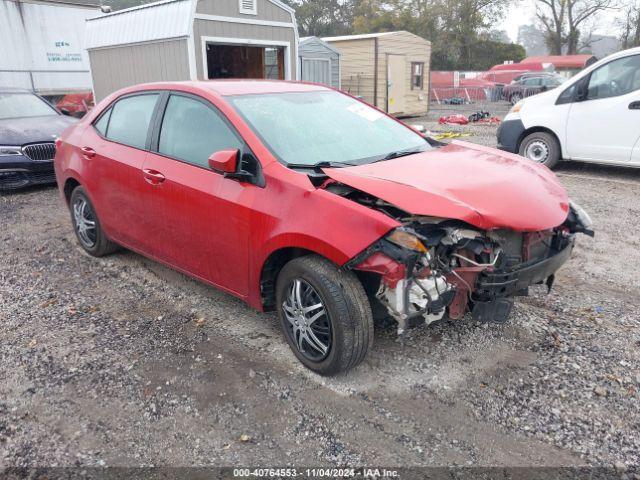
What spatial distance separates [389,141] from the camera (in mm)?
3900

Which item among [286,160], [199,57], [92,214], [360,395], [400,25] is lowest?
[360,395]

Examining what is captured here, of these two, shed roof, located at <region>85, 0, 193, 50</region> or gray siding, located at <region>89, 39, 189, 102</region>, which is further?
gray siding, located at <region>89, 39, 189, 102</region>

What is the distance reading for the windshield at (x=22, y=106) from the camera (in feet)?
28.4

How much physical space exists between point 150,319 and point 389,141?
7.41 feet

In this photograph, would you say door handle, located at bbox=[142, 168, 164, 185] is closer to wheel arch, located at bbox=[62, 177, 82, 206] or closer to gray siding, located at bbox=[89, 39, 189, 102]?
wheel arch, located at bbox=[62, 177, 82, 206]

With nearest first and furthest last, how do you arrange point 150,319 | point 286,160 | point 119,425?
1. point 119,425
2. point 286,160
3. point 150,319

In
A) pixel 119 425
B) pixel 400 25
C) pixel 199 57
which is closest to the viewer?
pixel 119 425

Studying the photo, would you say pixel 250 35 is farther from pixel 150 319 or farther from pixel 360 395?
pixel 360 395

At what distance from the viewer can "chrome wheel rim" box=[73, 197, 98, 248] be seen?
16.1ft

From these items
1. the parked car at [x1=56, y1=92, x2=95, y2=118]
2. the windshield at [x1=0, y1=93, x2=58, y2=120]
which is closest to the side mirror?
the windshield at [x1=0, y1=93, x2=58, y2=120]

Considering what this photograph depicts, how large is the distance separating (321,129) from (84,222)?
2.76 metres

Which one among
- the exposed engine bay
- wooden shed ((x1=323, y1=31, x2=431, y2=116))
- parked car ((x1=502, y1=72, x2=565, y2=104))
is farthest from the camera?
parked car ((x1=502, y1=72, x2=565, y2=104))

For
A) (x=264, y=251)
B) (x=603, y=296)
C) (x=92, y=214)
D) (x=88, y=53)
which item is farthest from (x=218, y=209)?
(x=88, y=53)

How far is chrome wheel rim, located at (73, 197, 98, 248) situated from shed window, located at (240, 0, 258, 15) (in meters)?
8.53
